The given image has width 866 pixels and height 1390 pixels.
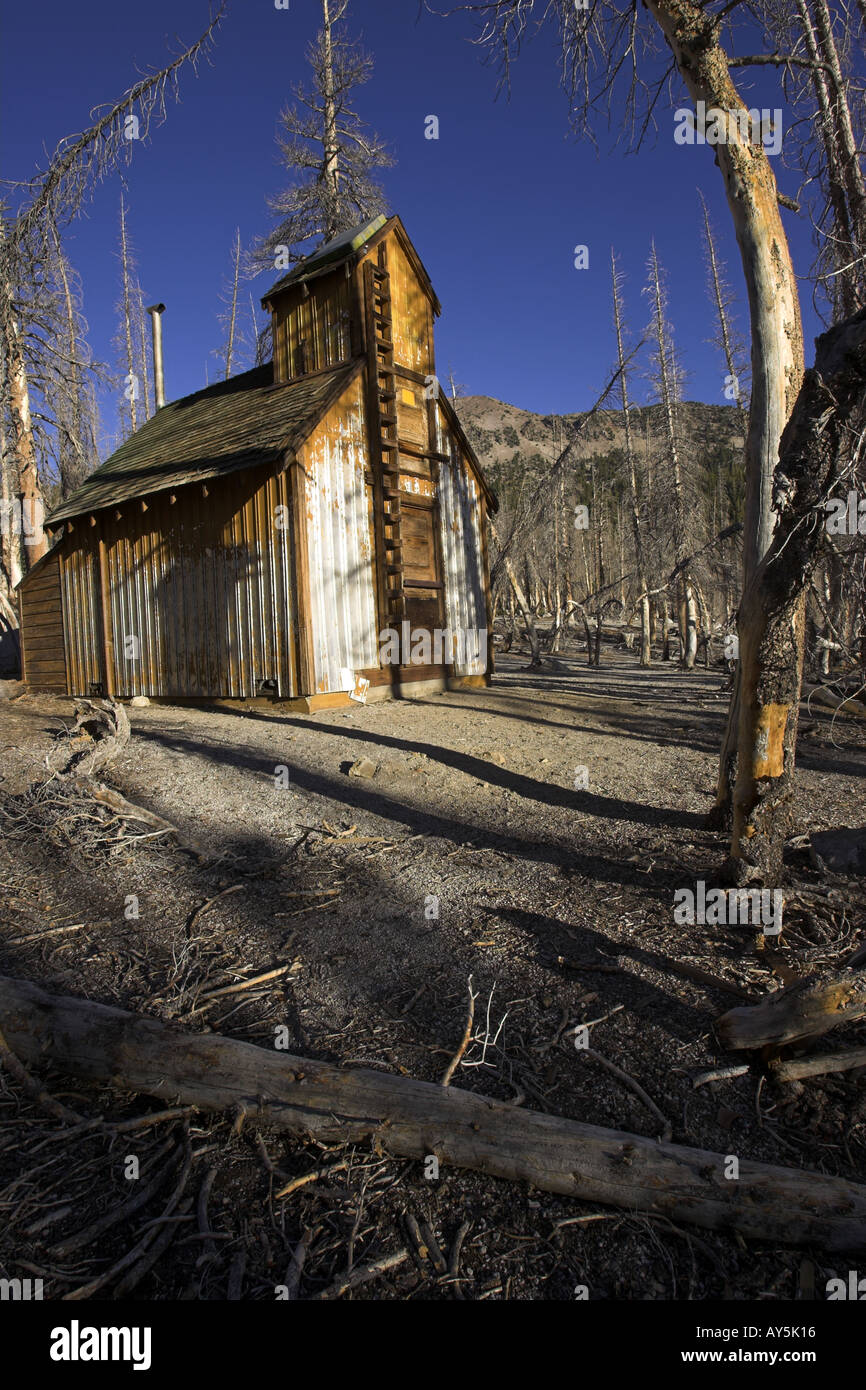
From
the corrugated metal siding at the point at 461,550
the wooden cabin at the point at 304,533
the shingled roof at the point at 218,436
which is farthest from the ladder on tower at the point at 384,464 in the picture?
the corrugated metal siding at the point at 461,550

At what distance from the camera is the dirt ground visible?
210 centimetres

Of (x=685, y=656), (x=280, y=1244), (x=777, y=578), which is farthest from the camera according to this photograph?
(x=685, y=656)

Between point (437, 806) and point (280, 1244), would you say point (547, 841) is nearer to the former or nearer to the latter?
point (437, 806)

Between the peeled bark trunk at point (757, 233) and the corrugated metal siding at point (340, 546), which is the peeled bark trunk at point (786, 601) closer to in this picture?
the peeled bark trunk at point (757, 233)

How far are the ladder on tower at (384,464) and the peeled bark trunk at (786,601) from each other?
884 centimetres

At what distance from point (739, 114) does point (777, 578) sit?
11.5 feet

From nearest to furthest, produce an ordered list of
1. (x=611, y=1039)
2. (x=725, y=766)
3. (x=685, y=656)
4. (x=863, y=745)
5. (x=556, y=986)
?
(x=611, y=1039)
(x=556, y=986)
(x=725, y=766)
(x=863, y=745)
(x=685, y=656)

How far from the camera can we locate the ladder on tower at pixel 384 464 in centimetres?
1269

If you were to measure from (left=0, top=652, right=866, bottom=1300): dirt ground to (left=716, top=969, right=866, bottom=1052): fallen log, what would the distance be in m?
0.17

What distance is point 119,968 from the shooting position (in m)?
3.74

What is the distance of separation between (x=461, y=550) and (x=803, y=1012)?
13010mm

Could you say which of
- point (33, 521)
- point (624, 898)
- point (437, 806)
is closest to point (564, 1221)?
point (624, 898)

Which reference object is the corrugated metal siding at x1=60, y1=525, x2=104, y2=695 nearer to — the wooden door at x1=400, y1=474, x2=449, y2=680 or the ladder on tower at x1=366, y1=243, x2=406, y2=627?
the ladder on tower at x1=366, y1=243, x2=406, y2=627

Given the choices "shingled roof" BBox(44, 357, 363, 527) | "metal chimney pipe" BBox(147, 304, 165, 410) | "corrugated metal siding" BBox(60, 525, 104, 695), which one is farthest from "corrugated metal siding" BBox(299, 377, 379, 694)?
"metal chimney pipe" BBox(147, 304, 165, 410)
